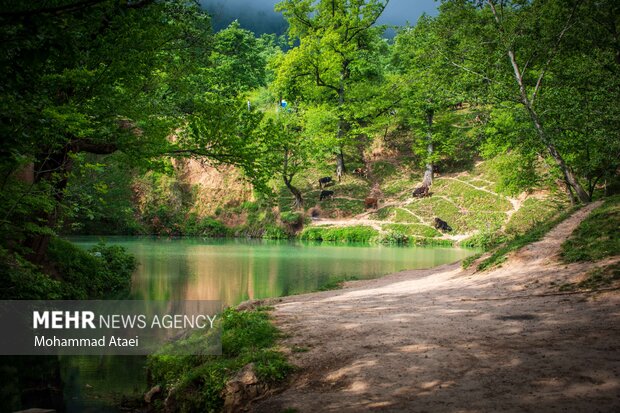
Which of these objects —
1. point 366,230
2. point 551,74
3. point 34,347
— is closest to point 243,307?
point 34,347

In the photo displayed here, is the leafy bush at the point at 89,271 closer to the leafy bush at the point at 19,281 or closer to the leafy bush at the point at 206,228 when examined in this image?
the leafy bush at the point at 19,281

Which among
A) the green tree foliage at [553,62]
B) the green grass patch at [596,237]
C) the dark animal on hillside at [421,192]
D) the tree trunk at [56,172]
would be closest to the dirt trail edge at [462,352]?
the green grass patch at [596,237]

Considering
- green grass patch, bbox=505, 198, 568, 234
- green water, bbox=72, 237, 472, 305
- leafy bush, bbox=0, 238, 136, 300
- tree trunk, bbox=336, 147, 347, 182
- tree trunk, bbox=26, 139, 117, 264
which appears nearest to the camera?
leafy bush, bbox=0, 238, 136, 300

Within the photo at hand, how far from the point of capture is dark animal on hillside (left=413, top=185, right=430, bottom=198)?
38719mm

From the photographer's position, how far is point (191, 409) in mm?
6023

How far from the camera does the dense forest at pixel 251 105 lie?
648 centimetres

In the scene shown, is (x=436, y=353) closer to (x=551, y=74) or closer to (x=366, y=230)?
(x=551, y=74)

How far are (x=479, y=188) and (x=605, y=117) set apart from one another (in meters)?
22.6

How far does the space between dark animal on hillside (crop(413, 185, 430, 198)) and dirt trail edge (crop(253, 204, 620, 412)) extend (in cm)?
2856

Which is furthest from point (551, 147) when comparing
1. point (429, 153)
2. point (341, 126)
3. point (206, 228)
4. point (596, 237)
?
point (206, 228)

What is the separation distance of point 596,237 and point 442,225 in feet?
75.8

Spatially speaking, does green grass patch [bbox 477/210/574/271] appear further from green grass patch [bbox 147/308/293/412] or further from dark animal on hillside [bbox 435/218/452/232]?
dark animal on hillside [bbox 435/218/452/232]

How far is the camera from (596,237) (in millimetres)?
11102

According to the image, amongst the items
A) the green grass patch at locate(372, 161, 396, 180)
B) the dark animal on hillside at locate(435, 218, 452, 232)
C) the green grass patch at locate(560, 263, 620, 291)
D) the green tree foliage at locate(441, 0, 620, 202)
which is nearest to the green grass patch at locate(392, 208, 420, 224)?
the dark animal on hillside at locate(435, 218, 452, 232)
